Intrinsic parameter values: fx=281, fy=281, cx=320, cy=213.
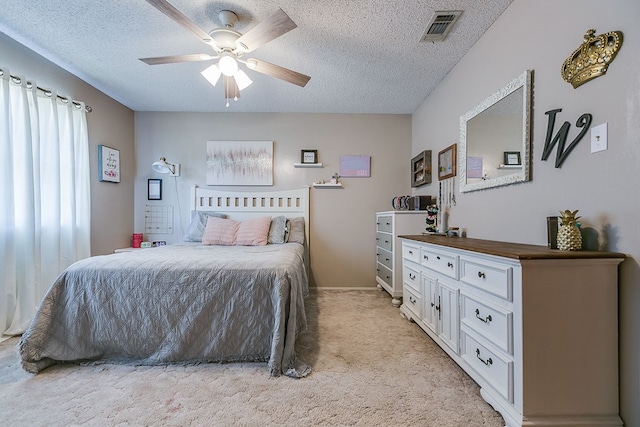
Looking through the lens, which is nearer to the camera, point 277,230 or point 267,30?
point 267,30

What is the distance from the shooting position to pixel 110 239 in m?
3.31

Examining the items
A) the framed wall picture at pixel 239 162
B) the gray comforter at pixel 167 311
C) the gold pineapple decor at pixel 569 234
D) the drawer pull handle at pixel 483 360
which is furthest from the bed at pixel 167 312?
the framed wall picture at pixel 239 162

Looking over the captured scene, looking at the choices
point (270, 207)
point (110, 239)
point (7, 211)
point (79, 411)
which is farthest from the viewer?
point (270, 207)

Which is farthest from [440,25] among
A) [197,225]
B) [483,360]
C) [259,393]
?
[197,225]

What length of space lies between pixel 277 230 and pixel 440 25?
2.43 metres

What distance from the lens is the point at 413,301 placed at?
245cm

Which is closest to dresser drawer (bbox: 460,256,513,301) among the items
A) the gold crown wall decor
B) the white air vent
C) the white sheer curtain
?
the gold crown wall decor

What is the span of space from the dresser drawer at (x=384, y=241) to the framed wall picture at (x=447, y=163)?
0.83 m

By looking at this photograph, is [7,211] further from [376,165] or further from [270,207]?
[376,165]

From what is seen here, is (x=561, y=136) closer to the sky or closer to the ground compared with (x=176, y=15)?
closer to the ground

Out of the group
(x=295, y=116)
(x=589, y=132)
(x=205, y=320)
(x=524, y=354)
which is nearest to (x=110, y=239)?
(x=205, y=320)

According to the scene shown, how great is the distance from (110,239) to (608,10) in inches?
174

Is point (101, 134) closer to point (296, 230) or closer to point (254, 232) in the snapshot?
point (254, 232)

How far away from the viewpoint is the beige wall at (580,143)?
1.13 metres
